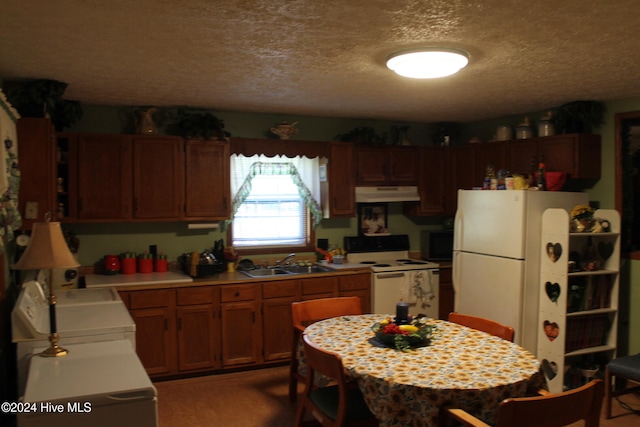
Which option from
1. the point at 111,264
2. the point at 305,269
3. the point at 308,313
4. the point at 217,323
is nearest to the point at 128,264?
the point at 111,264

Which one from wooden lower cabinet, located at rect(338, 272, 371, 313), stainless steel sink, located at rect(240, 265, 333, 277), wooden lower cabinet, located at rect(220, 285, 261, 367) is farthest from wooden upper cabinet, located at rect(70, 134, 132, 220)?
wooden lower cabinet, located at rect(338, 272, 371, 313)

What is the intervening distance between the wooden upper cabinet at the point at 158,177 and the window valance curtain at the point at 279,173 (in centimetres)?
55

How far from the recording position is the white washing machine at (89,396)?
1.96 metres

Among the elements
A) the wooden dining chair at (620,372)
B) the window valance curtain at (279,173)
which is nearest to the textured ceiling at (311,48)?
the window valance curtain at (279,173)

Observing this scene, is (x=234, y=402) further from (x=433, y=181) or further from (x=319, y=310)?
(x=433, y=181)

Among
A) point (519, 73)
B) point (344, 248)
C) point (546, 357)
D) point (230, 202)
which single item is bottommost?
point (546, 357)

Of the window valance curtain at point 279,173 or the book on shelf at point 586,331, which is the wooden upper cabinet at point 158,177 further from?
the book on shelf at point 586,331

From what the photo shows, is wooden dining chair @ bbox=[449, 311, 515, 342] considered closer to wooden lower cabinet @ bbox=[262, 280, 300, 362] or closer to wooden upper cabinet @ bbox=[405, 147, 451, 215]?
wooden lower cabinet @ bbox=[262, 280, 300, 362]

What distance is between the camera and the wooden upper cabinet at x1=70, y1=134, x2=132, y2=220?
13.8 ft

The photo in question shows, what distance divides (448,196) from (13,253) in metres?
4.03

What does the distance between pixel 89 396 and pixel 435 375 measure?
1.46 m

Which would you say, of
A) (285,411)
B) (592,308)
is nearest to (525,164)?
(592,308)

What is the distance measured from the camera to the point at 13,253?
3533 millimetres

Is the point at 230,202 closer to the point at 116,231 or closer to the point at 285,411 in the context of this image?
the point at 116,231
